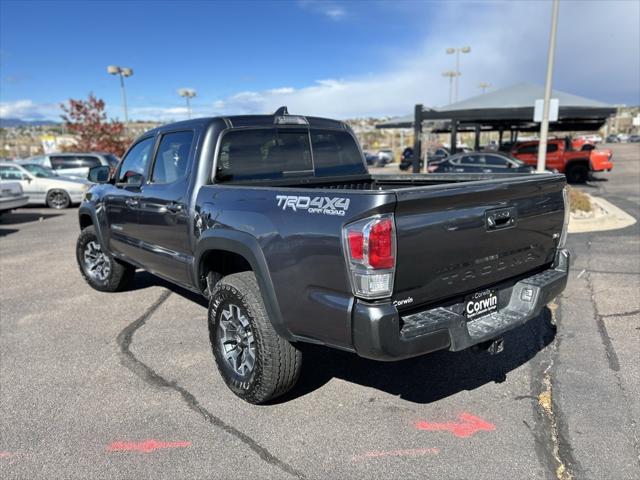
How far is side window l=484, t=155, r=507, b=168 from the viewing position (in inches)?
649

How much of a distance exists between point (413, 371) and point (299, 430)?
118 centimetres

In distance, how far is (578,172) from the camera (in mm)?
20188

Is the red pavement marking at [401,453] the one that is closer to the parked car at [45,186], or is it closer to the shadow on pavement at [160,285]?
the shadow on pavement at [160,285]

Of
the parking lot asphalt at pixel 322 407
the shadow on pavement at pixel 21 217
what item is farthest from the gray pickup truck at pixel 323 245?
the shadow on pavement at pixel 21 217

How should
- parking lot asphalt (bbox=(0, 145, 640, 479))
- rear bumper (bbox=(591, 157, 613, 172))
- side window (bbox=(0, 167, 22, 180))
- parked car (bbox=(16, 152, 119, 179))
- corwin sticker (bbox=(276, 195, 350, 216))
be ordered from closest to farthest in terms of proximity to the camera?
corwin sticker (bbox=(276, 195, 350, 216))
parking lot asphalt (bbox=(0, 145, 640, 479))
side window (bbox=(0, 167, 22, 180))
parked car (bbox=(16, 152, 119, 179))
rear bumper (bbox=(591, 157, 613, 172))

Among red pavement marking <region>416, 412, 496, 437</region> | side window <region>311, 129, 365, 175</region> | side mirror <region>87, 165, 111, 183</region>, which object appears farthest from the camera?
side mirror <region>87, 165, 111, 183</region>

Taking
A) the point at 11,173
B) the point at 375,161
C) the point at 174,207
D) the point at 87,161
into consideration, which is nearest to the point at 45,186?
the point at 11,173

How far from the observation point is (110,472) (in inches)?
106

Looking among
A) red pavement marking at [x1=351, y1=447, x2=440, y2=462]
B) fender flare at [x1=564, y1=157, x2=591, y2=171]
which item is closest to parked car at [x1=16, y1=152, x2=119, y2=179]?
red pavement marking at [x1=351, y1=447, x2=440, y2=462]

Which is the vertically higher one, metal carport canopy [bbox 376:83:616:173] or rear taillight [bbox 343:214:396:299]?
metal carport canopy [bbox 376:83:616:173]

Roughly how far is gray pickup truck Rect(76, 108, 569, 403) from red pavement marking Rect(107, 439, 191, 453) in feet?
1.86

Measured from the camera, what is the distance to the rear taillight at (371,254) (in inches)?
96.8

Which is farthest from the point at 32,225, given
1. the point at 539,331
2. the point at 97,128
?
the point at 97,128

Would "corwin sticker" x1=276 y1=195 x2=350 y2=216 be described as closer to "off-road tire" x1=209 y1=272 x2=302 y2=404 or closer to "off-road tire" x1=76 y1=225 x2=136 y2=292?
"off-road tire" x1=209 y1=272 x2=302 y2=404
